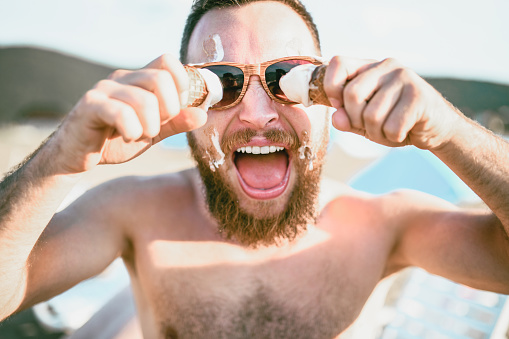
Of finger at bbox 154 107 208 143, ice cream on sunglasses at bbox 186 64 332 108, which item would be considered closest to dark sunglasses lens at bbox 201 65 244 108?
ice cream on sunglasses at bbox 186 64 332 108

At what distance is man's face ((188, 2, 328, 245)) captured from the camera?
1.85 metres

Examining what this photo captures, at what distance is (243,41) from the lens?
1877mm

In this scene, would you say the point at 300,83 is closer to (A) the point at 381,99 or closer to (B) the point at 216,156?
(A) the point at 381,99

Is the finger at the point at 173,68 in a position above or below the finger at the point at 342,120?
above

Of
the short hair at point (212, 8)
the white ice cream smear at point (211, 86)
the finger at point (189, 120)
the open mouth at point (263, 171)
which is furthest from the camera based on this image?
the short hair at point (212, 8)

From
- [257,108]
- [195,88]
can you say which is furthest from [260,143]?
[195,88]

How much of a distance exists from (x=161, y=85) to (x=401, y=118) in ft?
2.45

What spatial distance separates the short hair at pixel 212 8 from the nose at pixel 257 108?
648 mm

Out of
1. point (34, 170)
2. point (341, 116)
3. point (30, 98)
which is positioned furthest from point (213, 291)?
point (30, 98)

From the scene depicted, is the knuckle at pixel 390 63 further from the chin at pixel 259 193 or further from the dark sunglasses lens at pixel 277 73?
the chin at pixel 259 193

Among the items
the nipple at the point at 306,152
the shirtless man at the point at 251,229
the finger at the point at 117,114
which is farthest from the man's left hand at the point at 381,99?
the nipple at the point at 306,152

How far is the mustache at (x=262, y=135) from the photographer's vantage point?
6.06 feet

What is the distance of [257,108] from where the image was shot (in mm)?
1768

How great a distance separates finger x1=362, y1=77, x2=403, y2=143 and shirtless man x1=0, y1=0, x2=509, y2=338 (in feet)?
1.33
